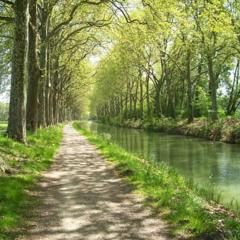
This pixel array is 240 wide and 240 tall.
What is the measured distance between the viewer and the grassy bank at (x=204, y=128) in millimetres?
32125

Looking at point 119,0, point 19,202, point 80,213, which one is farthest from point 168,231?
point 119,0

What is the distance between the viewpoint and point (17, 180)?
39.2 feet

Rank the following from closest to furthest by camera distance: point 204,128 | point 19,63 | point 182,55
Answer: point 19,63 → point 204,128 → point 182,55

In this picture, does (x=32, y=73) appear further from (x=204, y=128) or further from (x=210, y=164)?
(x=204, y=128)

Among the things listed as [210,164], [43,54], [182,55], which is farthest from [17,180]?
[182,55]

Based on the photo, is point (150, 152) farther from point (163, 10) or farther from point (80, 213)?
point (80, 213)

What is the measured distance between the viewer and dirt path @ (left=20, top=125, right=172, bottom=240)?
8.12 meters

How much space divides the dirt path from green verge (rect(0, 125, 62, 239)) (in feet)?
0.99

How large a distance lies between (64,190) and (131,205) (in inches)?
94.9

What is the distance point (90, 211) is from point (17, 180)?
10.3 ft

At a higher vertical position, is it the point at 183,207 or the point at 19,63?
the point at 19,63

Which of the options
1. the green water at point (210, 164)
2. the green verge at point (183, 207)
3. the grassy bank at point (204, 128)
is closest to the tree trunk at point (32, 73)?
the green water at point (210, 164)

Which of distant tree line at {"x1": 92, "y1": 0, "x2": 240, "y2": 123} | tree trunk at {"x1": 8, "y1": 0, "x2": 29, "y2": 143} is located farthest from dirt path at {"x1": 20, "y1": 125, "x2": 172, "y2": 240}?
distant tree line at {"x1": 92, "y1": 0, "x2": 240, "y2": 123}

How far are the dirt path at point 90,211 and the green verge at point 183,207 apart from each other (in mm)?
342
